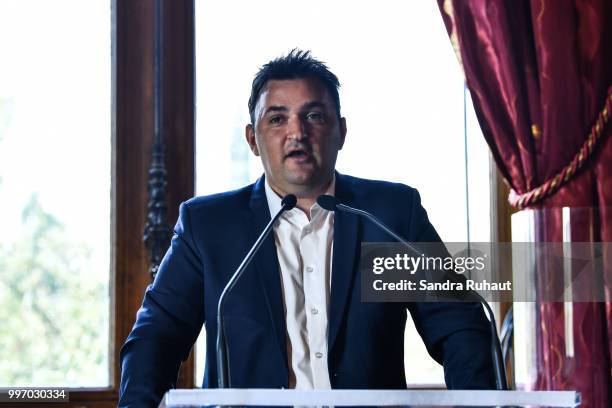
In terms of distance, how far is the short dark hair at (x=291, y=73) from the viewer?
6.51ft

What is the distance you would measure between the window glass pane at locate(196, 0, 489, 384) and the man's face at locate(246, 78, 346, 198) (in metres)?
0.38

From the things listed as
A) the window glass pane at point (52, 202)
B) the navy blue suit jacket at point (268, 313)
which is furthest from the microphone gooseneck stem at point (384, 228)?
the window glass pane at point (52, 202)

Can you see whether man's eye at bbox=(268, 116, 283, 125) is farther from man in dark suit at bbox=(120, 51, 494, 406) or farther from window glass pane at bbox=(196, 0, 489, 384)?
window glass pane at bbox=(196, 0, 489, 384)

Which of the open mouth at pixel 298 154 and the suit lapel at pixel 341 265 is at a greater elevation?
the open mouth at pixel 298 154

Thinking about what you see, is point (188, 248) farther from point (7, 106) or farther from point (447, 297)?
point (7, 106)

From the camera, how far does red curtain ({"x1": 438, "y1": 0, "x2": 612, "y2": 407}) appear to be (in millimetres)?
2188

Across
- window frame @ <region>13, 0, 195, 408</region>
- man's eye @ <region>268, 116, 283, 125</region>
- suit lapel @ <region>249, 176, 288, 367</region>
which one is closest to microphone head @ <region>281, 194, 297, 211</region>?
suit lapel @ <region>249, 176, 288, 367</region>

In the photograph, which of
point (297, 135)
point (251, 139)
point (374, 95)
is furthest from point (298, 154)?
point (374, 95)

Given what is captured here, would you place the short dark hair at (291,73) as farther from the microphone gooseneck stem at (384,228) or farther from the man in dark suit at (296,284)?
the microphone gooseneck stem at (384,228)

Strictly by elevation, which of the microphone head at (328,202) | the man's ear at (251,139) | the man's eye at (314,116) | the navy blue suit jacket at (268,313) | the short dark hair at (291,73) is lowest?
the navy blue suit jacket at (268,313)

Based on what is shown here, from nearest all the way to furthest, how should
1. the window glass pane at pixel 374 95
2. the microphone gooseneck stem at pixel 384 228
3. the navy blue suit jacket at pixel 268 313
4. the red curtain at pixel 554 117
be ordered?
1. the microphone gooseneck stem at pixel 384 228
2. the navy blue suit jacket at pixel 268 313
3. the red curtain at pixel 554 117
4. the window glass pane at pixel 374 95

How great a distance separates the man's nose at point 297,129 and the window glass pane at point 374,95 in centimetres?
44

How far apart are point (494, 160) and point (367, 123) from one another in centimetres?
35

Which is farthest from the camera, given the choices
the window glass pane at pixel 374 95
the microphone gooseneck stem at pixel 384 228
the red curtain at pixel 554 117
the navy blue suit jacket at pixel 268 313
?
the window glass pane at pixel 374 95
